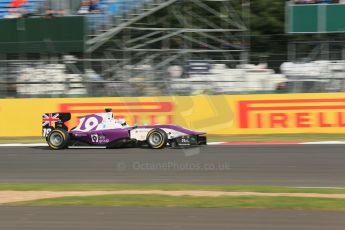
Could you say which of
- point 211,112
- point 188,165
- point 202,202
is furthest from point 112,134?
point 202,202

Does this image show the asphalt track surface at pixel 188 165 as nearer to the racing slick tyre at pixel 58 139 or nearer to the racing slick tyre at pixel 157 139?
the racing slick tyre at pixel 157 139

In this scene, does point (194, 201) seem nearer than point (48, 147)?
Yes

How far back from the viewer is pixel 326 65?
66.2 feet

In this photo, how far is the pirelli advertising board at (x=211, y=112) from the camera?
19.1 metres

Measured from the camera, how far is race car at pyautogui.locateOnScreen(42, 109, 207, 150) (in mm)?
15328


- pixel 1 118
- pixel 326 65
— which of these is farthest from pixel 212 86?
pixel 1 118

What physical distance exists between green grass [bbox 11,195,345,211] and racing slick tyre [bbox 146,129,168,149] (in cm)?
701

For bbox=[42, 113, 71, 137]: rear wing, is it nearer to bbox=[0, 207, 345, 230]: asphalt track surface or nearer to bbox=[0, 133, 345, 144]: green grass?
bbox=[0, 133, 345, 144]: green grass

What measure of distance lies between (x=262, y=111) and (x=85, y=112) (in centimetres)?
584

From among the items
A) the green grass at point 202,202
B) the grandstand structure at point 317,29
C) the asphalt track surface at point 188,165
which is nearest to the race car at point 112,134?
the asphalt track surface at point 188,165

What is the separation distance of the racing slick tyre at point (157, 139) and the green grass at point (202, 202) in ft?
23.0

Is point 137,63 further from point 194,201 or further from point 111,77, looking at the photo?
point 194,201

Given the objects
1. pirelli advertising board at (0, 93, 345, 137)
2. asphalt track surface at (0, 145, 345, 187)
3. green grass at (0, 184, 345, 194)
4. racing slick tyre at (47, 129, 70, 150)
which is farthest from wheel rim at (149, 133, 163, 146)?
green grass at (0, 184, 345, 194)

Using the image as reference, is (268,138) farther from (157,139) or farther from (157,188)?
(157,188)
